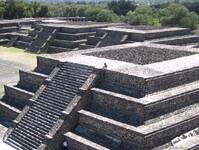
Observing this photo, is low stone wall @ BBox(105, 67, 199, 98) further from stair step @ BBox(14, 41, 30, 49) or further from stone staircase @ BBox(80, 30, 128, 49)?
stair step @ BBox(14, 41, 30, 49)

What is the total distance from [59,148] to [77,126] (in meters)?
1.09

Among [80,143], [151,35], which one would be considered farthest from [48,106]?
[151,35]

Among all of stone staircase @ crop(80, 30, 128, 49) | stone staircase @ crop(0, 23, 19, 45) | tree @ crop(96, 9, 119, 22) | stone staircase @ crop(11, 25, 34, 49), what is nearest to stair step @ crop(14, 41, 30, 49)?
stone staircase @ crop(11, 25, 34, 49)

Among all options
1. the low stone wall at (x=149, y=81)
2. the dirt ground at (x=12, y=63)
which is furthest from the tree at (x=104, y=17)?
the low stone wall at (x=149, y=81)

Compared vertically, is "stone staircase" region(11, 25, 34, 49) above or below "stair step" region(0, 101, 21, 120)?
below

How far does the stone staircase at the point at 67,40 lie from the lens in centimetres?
3325

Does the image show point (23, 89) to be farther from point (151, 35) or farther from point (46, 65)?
point (151, 35)

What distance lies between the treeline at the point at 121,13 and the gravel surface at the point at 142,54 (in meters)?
21.8

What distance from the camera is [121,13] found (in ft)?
219

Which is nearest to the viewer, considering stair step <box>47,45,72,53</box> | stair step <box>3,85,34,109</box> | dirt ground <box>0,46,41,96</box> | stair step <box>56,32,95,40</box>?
stair step <box>3,85,34,109</box>

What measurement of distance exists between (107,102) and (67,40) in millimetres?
20269

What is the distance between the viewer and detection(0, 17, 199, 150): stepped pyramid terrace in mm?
13281

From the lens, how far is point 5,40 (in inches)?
1614

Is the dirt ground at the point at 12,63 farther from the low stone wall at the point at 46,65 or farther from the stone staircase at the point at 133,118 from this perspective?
the stone staircase at the point at 133,118
